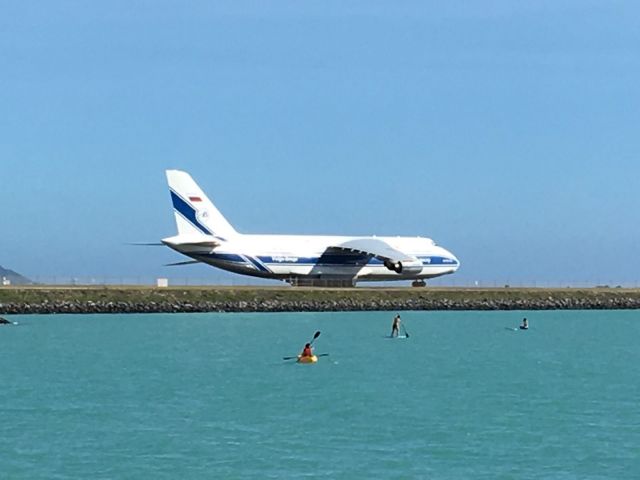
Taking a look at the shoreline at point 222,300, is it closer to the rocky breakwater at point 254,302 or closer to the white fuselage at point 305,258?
the rocky breakwater at point 254,302

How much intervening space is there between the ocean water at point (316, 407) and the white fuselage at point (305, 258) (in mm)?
24127

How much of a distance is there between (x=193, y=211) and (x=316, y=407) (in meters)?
62.9

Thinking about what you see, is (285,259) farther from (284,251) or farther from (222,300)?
(222,300)

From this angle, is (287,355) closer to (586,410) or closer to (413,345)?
(413,345)

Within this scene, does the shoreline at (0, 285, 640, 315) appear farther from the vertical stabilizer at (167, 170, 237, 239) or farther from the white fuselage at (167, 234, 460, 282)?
the vertical stabilizer at (167, 170, 237, 239)

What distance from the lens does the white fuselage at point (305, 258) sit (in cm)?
10094

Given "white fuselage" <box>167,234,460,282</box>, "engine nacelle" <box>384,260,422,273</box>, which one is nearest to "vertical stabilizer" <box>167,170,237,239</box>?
"white fuselage" <box>167,234,460,282</box>

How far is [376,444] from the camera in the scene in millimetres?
34750

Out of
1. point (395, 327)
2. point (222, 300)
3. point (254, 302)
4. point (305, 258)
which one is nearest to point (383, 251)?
point (305, 258)

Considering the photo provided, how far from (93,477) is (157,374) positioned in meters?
23.4

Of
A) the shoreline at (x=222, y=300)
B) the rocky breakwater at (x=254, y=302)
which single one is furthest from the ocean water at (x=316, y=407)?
the shoreline at (x=222, y=300)

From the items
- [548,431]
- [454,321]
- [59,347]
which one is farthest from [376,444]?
[454,321]

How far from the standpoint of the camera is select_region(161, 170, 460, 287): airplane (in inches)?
3971

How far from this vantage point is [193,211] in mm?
103500
